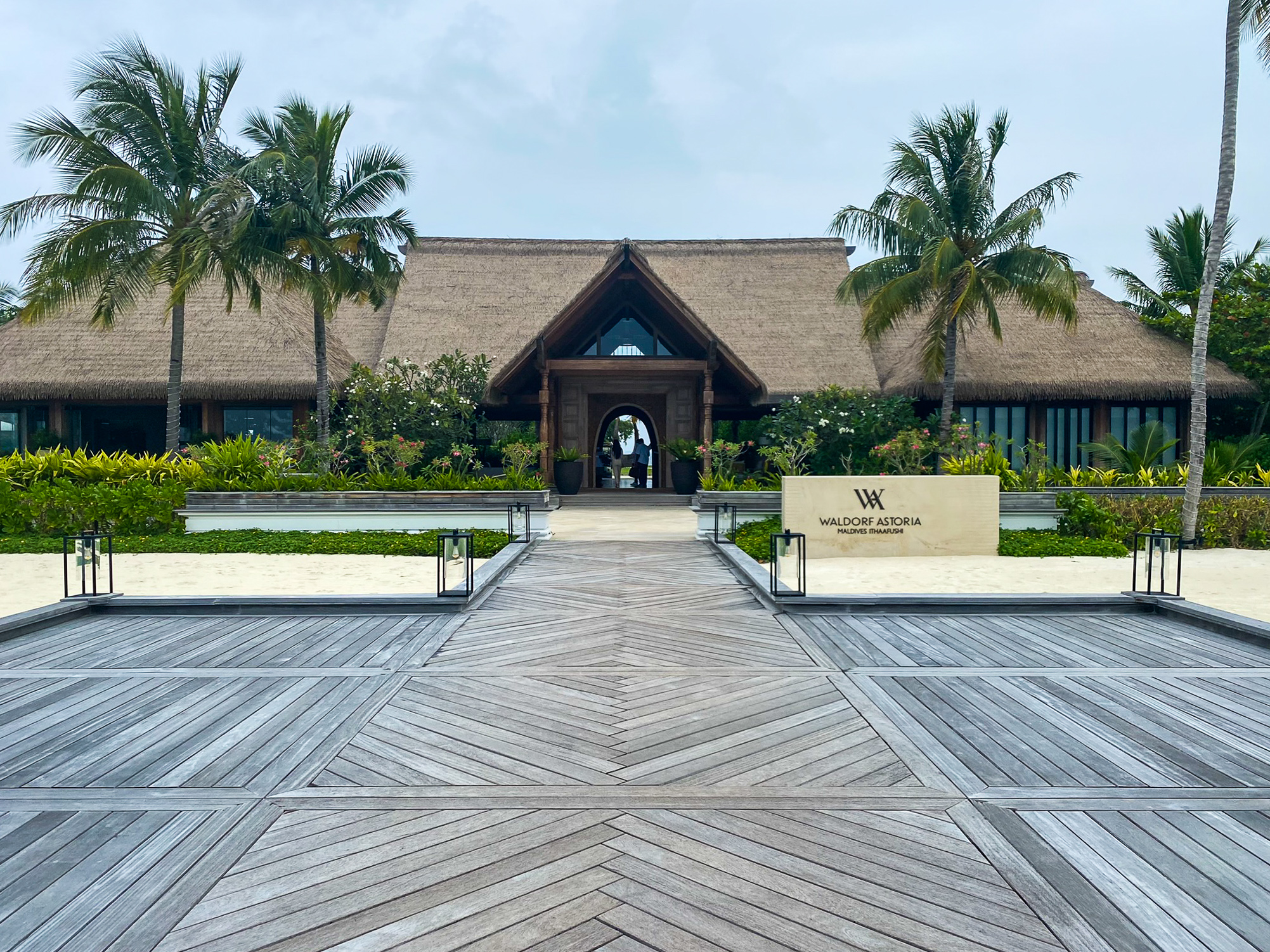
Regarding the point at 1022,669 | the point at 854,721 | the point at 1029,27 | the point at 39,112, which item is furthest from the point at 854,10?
the point at 39,112

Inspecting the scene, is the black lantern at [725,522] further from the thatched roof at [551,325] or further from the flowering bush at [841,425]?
the thatched roof at [551,325]

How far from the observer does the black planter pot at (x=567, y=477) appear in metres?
18.5

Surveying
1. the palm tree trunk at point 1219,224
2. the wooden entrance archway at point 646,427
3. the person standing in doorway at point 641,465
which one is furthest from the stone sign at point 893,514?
the person standing in doorway at point 641,465

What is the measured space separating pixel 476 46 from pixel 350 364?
8.73 m

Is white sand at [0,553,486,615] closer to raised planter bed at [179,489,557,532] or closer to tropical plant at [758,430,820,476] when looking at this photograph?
raised planter bed at [179,489,557,532]

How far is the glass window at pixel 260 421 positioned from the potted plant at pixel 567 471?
7.41 m

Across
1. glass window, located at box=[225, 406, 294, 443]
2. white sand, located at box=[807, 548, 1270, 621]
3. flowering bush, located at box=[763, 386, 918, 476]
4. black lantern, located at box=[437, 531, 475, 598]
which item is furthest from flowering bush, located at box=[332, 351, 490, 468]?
white sand, located at box=[807, 548, 1270, 621]

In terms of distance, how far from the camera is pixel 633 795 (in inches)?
126

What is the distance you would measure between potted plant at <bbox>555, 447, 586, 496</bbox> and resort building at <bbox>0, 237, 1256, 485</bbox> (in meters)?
0.89

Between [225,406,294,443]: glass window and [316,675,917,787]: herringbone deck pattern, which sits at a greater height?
[225,406,294,443]: glass window

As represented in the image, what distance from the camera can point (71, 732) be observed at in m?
3.91

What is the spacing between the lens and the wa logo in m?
10.8

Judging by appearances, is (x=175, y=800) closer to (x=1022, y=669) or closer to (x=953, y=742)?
(x=953, y=742)

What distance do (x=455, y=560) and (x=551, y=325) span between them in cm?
1062
